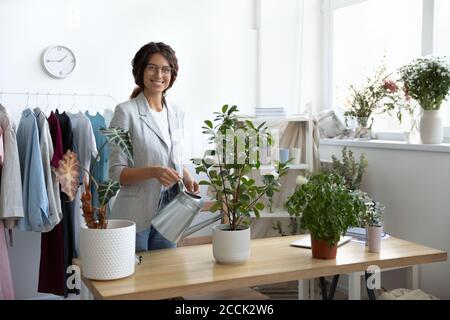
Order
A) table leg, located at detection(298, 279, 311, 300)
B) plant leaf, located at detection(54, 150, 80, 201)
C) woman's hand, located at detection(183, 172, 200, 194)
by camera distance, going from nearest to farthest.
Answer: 1. plant leaf, located at detection(54, 150, 80, 201)
2. woman's hand, located at detection(183, 172, 200, 194)
3. table leg, located at detection(298, 279, 311, 300)

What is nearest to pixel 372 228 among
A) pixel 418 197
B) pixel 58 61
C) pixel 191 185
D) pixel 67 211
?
pixel 191 185

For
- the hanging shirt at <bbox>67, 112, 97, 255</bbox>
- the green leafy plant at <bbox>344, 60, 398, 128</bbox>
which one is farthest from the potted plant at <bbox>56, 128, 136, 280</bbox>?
the green leafy plant at <bbox>344, 60, 398, 128</bbox>

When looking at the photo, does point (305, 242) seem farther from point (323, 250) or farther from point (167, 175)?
point (167, 175)

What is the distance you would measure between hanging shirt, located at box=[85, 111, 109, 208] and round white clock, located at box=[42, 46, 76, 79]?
0.33 m

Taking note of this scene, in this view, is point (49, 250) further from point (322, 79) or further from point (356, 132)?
point (322, 79)

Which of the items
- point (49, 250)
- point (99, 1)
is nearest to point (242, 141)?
point (49, 250)

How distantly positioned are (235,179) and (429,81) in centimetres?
157

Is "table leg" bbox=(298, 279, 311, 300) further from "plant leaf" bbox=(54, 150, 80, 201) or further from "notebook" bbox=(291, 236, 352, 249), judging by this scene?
"plant leaf" bbox=(54, 150, 80, 201)

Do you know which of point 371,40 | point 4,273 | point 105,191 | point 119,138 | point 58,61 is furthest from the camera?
point 371,40

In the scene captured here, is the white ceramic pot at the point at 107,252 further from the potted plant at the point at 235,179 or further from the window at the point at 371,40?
the window at the point at 371,40

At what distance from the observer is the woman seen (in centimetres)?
213

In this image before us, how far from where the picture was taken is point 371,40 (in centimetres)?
376

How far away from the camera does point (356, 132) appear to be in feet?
11.7
